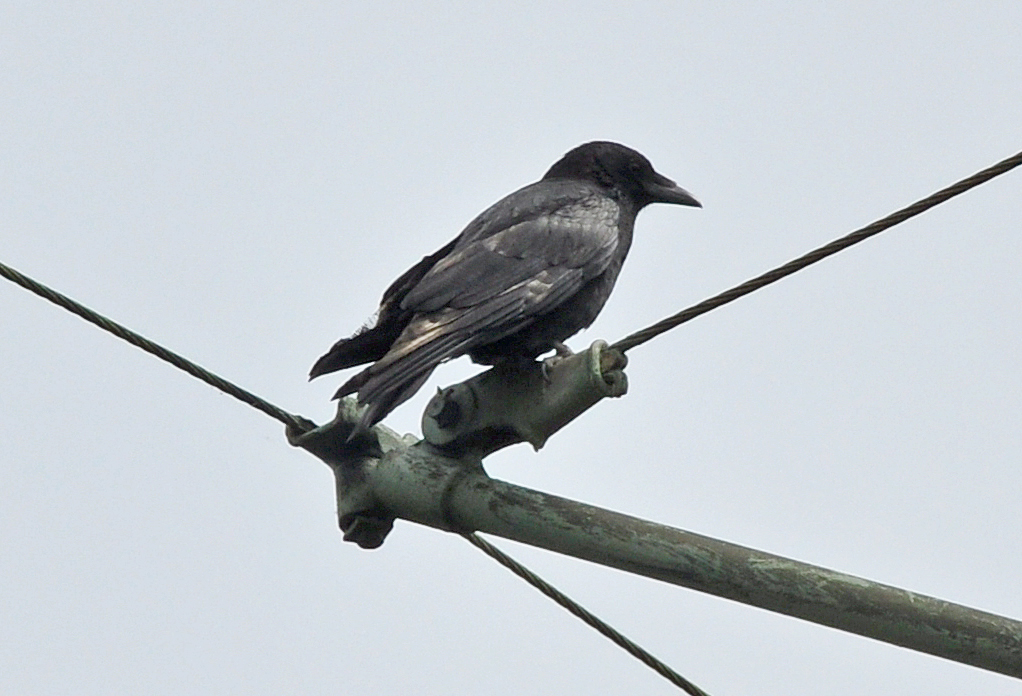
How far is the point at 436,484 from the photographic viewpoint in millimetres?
5477

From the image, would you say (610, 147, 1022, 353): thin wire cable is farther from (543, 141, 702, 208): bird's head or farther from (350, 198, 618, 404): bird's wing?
(543, 141, 702, 208): bird's head

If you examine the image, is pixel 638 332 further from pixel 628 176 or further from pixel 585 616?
pixel 628 176

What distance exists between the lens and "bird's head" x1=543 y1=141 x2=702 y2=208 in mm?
8445

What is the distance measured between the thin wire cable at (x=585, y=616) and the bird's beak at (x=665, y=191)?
130 inches

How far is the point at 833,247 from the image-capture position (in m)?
4.66

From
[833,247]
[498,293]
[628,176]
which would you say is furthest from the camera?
[628,176]

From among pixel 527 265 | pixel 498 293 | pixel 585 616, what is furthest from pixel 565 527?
pixel 527 265

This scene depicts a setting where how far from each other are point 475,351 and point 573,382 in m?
1.39

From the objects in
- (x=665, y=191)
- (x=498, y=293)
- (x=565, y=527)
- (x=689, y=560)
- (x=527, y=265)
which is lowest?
(x=689, y=560)

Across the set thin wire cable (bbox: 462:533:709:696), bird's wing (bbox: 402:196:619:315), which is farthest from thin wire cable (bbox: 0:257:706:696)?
bird's wing (bbox: 402:196:619:315)

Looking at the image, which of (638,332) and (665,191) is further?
(665,191)

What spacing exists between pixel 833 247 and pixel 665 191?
383 centimetres

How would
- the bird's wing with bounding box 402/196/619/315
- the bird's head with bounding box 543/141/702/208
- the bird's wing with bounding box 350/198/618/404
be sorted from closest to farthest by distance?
the bird's wing with bounding box 350/198/618/404 → the bird's wing with bounding box 402/196/619/315 → the bird's head with bounding box 543/141/702/208

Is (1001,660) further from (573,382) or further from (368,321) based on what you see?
(368,321)
